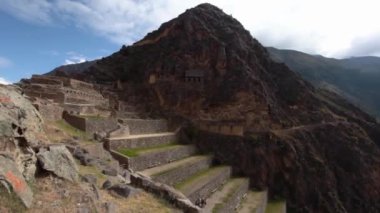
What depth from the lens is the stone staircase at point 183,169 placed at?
62.2 feet

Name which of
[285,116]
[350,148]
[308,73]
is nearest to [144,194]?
[285,116]

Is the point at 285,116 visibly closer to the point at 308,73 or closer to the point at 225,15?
the point at 225,15

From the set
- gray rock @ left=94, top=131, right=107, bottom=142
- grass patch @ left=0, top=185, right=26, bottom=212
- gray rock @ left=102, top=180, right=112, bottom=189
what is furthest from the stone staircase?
grass patch @ left=0, top=185, right=26, bottom=212

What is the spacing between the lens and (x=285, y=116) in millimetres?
37531

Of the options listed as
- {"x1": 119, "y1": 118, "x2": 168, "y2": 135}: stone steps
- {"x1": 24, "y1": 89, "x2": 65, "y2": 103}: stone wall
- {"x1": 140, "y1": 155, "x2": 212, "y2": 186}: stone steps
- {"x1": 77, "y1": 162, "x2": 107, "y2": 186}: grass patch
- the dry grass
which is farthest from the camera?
{"x1": 119, "y1": 118, "x2": 168, "y2": 135}: stone steps

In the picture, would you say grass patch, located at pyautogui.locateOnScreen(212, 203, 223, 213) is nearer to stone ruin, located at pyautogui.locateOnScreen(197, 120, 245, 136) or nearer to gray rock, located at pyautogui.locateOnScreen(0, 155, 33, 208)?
gray rock, located at pyautogui.locateOnScreen(0, 155, 33, 208)

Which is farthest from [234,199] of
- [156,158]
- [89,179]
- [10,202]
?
[10,202]

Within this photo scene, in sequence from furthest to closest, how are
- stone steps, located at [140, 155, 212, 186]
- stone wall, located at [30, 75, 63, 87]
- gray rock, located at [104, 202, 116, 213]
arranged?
stone wall, located at [30, 75, 63, 87]
stone steps, located at [140, 155, 212, 186]
gray rock, located at [104, 202, 116, 213]

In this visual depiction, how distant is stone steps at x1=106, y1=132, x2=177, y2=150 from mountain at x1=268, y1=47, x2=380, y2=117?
68.0 meters

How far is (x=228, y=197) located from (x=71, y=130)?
29.0 ft

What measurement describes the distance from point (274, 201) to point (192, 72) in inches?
590

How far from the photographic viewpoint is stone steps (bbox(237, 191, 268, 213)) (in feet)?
74.4

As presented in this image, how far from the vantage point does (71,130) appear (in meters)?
18.7

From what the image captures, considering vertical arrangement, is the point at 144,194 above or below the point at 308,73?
below
